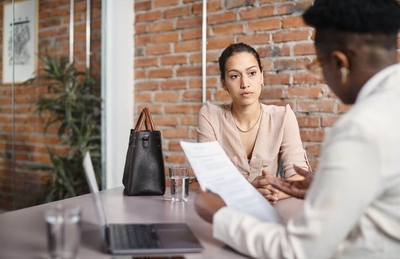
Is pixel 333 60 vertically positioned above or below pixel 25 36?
below

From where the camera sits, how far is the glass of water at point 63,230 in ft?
2.59

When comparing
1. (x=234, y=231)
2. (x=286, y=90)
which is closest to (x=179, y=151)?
(x=286, y=90)

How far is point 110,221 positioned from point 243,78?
1054 millimetres

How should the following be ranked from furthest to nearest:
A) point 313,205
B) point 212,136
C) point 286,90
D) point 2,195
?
point 2,195
point 286,90
point 212,136
point 313,205

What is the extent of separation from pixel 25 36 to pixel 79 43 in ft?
1.39

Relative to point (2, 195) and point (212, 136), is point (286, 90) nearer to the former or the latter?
point (212, 136)

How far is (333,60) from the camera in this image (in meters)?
0.88

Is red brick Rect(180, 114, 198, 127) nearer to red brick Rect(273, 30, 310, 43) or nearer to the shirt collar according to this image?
red brick Rect(273, 30, 310, 43)

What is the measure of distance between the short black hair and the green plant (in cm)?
248

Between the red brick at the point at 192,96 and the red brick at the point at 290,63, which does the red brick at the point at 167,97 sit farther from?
the red brick at the point at 290,63

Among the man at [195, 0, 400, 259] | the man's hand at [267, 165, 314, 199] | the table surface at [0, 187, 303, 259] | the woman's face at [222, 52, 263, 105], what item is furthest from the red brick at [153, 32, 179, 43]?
the man at [195, 0, 400, 259]

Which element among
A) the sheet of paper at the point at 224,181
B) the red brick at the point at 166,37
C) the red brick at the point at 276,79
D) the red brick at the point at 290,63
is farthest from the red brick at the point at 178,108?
the sheet of paper at the point at 224,181

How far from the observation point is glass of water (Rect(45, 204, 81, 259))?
0.79 metres

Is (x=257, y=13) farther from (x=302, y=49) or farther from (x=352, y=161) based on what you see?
(x=352, y=161)
